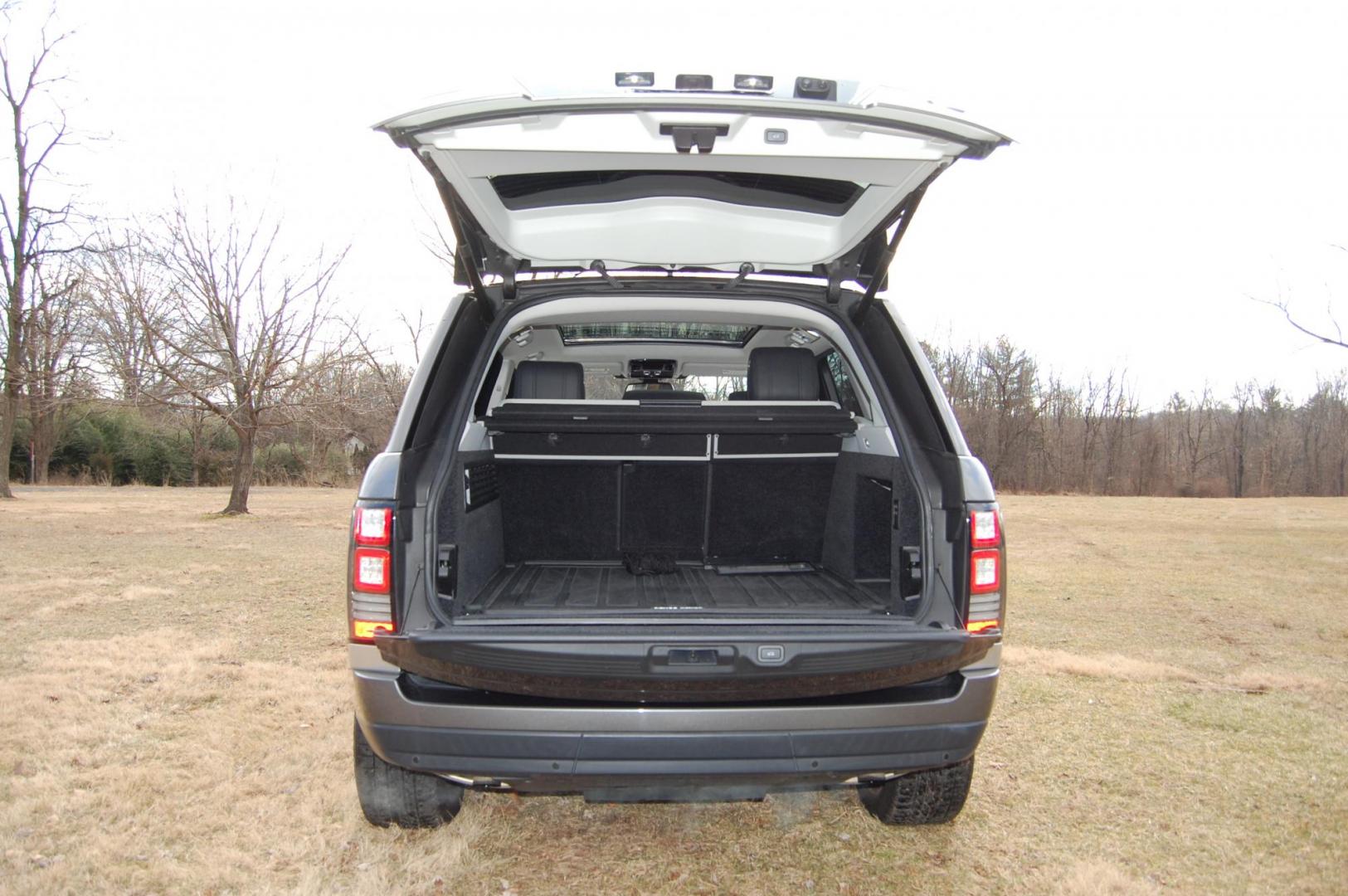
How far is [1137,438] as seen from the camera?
3766 cm

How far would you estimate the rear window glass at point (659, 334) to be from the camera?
4.08 metres

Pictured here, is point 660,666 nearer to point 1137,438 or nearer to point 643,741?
point 643,741

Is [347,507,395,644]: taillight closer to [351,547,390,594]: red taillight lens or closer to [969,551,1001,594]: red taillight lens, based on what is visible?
[351,547,390,594]: red taillight lens

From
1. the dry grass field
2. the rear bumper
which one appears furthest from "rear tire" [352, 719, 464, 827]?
the rear bumper

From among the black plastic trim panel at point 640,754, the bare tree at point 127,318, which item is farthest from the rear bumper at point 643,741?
the bare tree at point 127,318

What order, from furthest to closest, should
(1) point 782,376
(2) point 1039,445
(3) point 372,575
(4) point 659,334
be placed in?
(2) point 1039,445
(4) point 659,334
(1) point 782,376
(3) point 372,575

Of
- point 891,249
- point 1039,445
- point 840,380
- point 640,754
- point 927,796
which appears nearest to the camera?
point 640,754

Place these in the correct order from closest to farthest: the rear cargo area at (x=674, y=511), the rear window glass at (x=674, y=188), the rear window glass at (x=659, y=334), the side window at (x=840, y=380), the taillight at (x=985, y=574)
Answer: the taillight at (x=985, y=574)
the rear window glass at (x=674, y=188)
the rear cargo area at (x=674, y=511)
the side window at (x=840, y=380)
the rear window glass at (x=659, y=334)

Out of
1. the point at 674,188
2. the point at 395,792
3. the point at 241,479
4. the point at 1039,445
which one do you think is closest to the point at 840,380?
the point at 674,188

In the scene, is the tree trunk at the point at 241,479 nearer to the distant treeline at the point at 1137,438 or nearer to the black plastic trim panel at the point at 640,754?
the black plastic trim panel at the point at 640,754

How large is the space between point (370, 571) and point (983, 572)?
170 centimetres

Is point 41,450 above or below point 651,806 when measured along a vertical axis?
above

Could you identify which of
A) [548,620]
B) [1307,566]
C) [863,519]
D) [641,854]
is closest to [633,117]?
[548,620]

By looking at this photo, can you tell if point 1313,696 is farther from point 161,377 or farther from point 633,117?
point 161,377
